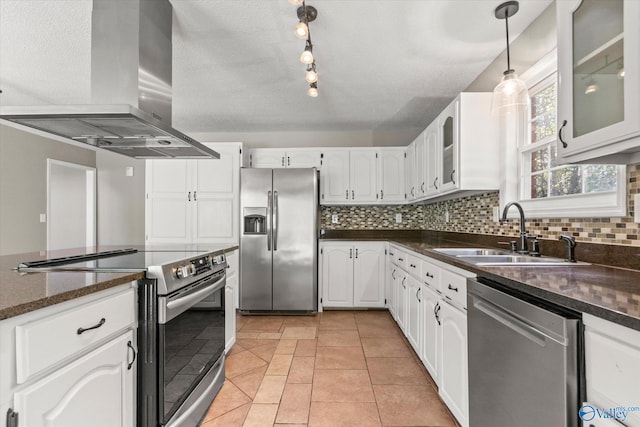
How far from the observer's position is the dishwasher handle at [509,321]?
0.94 m

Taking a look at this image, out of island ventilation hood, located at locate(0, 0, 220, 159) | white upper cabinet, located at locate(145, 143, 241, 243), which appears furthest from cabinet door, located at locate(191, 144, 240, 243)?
island ventilation hood, located at locate(0, 0, 220, 159)

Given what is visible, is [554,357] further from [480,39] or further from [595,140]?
[480,39]

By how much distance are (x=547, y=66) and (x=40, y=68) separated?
12.5 ft

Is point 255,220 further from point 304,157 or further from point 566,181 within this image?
point 566,181

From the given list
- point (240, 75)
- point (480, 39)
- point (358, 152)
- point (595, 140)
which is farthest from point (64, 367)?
point (358, 152)

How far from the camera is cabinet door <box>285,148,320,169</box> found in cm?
393

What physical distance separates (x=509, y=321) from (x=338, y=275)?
2676 millimetres

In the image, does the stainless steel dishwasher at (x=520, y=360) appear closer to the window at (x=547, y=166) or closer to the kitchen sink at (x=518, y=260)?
the kitchen sink at (x=518, y=260)

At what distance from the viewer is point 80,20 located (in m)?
1.94

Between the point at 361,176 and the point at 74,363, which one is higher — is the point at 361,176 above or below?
above

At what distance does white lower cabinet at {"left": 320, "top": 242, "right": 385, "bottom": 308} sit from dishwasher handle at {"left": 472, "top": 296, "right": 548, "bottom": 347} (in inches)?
91.2

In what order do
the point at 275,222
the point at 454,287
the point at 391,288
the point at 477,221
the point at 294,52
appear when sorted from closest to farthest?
the point at 454,287, the point at 294,52, the point at 477,221, the point at 391,288, the point at 275,222

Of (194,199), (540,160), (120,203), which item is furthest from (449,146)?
(120,203)

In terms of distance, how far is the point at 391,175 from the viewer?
3.88 m
